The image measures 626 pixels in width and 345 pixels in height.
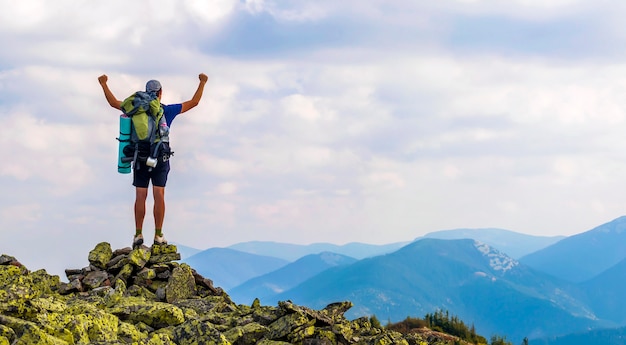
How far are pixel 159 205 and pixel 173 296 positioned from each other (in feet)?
10.1

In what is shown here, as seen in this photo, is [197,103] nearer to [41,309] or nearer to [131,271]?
[131,271]

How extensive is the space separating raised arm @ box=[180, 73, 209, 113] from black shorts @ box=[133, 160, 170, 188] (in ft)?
5.79

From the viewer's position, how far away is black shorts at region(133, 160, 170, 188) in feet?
66.1

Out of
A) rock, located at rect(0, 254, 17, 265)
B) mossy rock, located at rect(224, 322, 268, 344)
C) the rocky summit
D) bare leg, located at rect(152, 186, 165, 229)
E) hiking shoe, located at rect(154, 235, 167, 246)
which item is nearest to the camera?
the rocky summit

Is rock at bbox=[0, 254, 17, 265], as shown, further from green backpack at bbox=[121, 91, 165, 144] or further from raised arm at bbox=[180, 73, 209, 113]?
raised arm at bbox=[180, 73, 209, 113]

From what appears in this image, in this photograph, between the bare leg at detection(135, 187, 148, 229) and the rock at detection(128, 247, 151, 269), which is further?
the bare leg at detection(135, 187, 148, 229)

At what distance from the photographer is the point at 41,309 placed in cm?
1338

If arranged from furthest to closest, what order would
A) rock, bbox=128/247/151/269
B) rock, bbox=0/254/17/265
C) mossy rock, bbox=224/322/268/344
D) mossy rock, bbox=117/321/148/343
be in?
rock, bbox=0/254/17/265, rock, bbox=128/247/151/269, mossy rock, bbox=224/322/268/344, mossy rock, bbox=117/321/148/343

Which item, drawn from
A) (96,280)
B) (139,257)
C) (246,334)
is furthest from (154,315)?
(139,257)

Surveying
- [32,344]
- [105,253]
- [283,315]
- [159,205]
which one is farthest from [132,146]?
[32,344]

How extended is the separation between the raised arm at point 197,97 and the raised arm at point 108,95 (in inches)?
71.6

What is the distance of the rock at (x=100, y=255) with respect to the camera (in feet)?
66.1

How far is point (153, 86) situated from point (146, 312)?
7.50 m

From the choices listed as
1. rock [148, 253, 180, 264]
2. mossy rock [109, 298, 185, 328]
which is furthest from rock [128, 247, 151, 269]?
mossy rock [109, 298, 185, 328]
